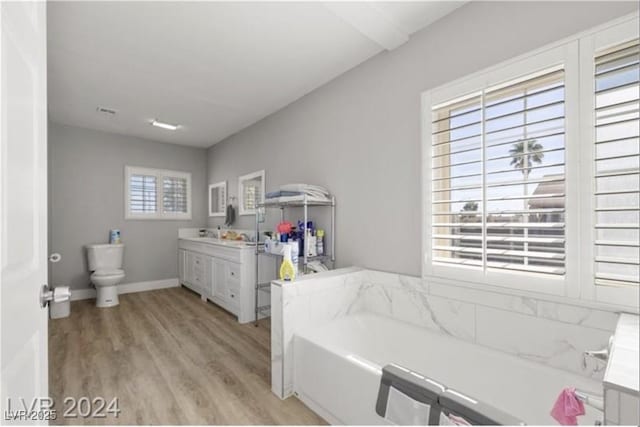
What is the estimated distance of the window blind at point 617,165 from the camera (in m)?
1.24

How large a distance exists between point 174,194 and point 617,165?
17.0ft

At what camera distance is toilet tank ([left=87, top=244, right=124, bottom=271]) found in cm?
400

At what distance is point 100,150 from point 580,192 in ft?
17.4

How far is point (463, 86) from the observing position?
1.81m

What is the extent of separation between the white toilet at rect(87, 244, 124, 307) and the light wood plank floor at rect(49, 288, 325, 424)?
249 millimetres

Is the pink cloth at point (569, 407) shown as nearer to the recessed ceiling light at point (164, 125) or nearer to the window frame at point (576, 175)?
the window frame at point (576, 175)

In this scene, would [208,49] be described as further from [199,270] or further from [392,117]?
[199,270]

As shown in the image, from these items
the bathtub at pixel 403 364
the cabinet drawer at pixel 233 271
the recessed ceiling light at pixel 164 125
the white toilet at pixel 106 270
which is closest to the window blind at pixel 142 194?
the white toilet at pixel 106 270

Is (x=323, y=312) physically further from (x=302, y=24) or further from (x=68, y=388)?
(x=302, y=24)

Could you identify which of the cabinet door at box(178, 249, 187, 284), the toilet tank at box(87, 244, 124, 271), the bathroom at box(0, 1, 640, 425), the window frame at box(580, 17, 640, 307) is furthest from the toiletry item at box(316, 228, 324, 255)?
the toilet tank at box(87, 244, 124, 271)

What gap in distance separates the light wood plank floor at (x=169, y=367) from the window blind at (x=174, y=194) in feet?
5.96

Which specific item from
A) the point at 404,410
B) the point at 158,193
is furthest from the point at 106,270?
the point at 404,410

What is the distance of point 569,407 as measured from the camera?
866mm

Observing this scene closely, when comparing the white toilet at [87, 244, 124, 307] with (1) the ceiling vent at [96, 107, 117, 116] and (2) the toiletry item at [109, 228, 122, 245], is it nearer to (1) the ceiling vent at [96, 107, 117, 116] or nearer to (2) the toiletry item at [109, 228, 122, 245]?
(2) the toiletry item at [109, 228, 122, 245]
